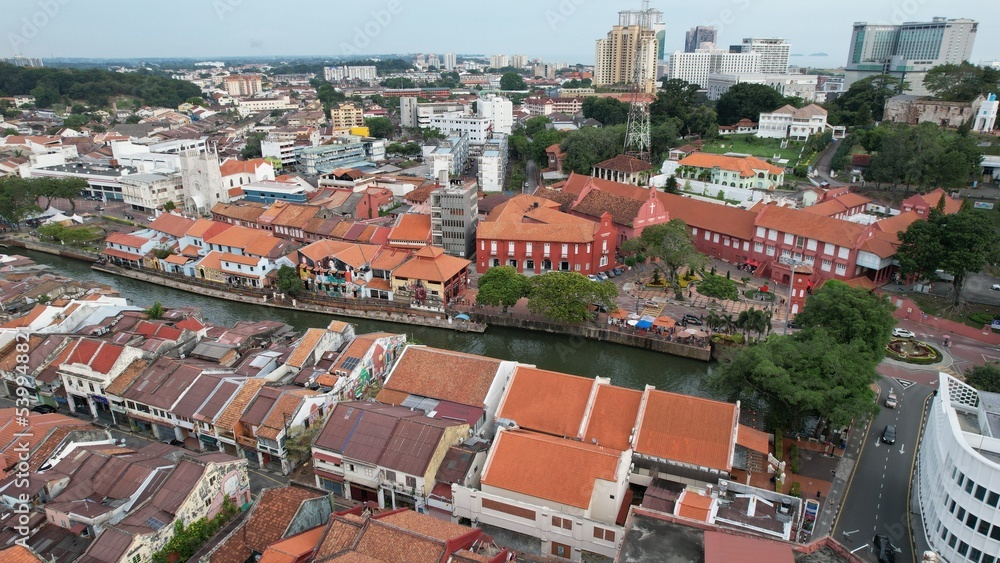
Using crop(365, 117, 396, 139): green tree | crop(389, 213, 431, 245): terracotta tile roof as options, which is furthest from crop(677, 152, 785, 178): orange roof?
crop(365, 117, 396, 139): green tree

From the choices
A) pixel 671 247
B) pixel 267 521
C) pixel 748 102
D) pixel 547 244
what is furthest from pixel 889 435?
pixel 748 102

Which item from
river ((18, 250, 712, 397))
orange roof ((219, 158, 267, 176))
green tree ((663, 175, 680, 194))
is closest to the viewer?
river ((18, 250, 712, 397))

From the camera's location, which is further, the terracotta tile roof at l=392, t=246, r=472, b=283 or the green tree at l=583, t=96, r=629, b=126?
the green tree at l=583, t=96, r=629, b=126

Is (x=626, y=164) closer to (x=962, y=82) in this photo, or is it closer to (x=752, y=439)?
(x=962, y=82)

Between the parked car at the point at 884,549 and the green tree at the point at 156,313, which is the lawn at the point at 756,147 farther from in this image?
the green tree at the point at 156,313

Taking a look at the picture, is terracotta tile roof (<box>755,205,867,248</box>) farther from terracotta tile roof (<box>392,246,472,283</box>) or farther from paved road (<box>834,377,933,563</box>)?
terracotta tile roof (<box>392,246,472,283</box>)

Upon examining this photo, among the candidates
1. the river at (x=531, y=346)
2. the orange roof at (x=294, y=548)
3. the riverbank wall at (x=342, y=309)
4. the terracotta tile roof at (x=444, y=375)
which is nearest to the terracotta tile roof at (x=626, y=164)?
the river at (x=531, y=346)
